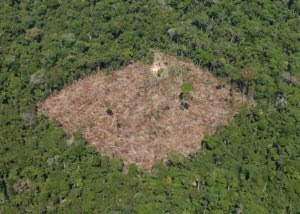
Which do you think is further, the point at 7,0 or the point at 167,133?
the point at 7,0

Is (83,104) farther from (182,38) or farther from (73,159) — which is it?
(182,38)

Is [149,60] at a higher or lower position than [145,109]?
higher

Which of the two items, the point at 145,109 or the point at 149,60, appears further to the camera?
the point at 149,60

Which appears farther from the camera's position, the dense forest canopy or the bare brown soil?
the bare brown soil

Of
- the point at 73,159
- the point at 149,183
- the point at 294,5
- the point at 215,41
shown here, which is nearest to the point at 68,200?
the point at 73,159
